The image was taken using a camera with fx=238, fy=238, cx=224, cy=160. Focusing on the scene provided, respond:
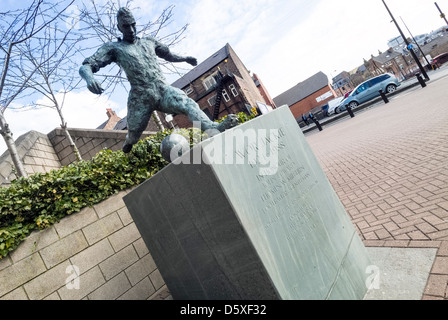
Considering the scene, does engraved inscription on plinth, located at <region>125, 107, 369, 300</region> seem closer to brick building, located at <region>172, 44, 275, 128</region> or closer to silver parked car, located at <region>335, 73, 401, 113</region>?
silver parked car, located at <region>335, 73, 401, 113</region>

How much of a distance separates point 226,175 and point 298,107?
50.8m

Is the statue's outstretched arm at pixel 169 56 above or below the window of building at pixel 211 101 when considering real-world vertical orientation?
below

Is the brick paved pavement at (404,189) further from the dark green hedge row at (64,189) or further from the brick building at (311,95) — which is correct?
the brick building at (311,95)

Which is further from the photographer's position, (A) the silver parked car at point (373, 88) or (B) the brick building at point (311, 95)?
(B) the brick building at point (311, 95)

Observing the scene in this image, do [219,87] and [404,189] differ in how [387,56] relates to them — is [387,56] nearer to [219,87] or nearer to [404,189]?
[219,87]

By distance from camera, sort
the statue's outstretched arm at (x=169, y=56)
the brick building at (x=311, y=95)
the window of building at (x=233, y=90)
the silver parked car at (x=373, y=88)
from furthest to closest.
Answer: the brick building at (x=311, y=95)
the window of building at (x=233, y=90)
the silver parked car at (x=373, y=88)
the statue's outstretched arm at (x=169, y=56)

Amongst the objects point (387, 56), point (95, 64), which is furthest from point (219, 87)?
A: point (387, 56)

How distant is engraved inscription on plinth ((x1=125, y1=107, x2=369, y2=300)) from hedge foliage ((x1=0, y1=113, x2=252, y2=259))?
1244mm

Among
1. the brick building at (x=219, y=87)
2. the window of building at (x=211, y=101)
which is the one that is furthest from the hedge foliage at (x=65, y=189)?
the window of building at (x=211, y=101)

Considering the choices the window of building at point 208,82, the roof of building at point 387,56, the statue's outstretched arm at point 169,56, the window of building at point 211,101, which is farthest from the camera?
the roof of building at point 387,56

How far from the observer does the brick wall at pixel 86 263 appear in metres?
3.04

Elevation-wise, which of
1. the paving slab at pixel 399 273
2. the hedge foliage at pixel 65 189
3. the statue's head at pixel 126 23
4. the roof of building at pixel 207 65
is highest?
the roof of building at pixel 207 65

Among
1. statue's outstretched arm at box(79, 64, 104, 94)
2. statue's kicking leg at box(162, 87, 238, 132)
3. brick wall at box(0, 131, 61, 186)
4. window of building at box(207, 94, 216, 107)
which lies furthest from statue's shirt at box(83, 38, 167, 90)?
window of building at box(207, 94, 216, 107)

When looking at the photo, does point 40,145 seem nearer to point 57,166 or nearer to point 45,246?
point 57,166
